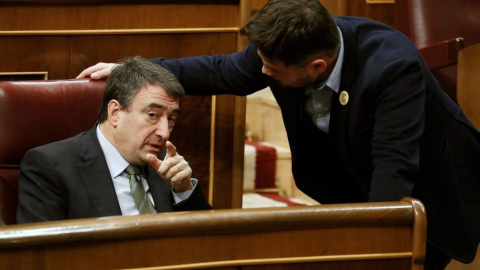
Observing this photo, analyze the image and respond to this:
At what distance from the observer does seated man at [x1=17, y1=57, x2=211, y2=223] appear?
3.91ft

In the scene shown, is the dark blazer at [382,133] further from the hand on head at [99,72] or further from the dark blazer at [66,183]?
the dark blazer at [66,183]

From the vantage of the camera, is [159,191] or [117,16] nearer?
[159,191]

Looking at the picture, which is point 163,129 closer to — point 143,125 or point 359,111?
point 143,125

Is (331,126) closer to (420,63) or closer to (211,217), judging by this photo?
(420,63)

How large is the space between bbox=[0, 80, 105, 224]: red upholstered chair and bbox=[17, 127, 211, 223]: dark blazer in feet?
0.26

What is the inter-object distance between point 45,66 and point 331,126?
0.63m

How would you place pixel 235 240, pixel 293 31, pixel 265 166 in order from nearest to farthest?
1. pixel 235 240
2. pixel 293 31
3. pixel 265 166

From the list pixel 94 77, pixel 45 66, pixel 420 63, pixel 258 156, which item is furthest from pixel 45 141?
pixel 258 156

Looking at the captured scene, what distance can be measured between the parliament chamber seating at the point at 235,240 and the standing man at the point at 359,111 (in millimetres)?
167

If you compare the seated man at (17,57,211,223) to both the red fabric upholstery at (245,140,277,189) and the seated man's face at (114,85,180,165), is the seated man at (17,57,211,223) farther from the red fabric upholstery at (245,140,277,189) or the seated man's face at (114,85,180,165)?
the red fabric upholstery at (245,140,277,189)

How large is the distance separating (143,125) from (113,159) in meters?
0.07

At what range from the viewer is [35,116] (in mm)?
1298

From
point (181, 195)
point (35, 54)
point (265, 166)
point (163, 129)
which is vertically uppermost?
point (35, 54)

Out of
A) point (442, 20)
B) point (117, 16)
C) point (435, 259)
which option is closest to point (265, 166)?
point (442, 20)
